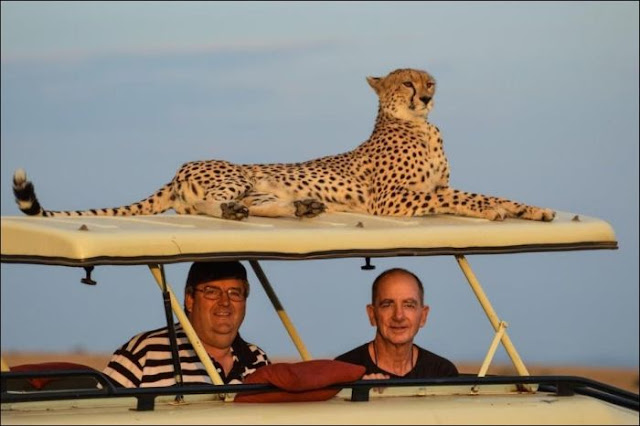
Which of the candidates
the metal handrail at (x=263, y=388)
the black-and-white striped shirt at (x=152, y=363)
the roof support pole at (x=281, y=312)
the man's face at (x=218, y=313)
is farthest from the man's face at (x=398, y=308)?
the metal handrail at (x=263, y=388)

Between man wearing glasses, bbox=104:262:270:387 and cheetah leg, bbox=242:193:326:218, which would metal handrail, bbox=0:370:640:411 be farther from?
cheetah leg, bbox=242:193:326:218

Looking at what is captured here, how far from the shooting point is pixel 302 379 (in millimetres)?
8148

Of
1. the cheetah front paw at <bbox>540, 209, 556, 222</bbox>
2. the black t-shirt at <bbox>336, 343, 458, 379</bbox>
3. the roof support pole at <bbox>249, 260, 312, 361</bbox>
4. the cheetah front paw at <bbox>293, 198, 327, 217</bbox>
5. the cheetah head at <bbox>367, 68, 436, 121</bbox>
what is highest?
the cheetah head at <bbox>367, 68, 436, 121</bbox>

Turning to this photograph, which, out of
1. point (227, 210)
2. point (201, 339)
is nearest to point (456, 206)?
point (227, 210)

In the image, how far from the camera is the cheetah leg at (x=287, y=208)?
959 centimetres

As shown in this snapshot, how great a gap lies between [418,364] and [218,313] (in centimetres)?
113

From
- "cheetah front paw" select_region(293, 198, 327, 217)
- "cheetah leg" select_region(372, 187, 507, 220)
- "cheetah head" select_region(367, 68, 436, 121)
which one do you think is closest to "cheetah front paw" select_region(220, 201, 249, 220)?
"cheetah front paw" select_region(293, 198, 327, 217)

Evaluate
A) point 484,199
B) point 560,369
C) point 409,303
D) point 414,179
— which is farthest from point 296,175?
point 560,369

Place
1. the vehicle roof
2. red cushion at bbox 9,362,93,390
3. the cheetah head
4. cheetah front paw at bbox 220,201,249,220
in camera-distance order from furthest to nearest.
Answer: the cheetah head < cheetah front paw at bbox 220,201,249,220 < red cushion at bbox 9,362,93,390 < the vehicle roof

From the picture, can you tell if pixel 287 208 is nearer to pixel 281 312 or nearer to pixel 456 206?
pixel 281 312

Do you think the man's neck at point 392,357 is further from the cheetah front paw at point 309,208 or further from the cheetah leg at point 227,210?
the cheetah leg at point 227,210

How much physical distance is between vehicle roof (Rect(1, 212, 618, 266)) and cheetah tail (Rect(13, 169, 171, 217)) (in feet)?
3.97

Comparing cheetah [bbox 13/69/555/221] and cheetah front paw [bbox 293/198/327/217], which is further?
cheetah [bbox 13/69/555/221]

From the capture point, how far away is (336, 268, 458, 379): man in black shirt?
9.80 meters
